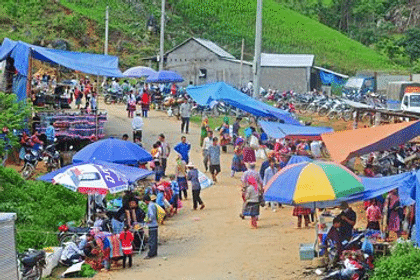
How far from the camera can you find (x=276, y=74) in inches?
2168

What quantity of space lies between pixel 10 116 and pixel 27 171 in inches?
84.4

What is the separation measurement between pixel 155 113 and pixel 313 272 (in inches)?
924

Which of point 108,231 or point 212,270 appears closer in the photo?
point 212,270

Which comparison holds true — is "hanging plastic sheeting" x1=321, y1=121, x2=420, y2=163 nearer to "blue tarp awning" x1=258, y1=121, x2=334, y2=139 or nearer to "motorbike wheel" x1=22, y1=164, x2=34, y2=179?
"blue tarp awning" x1=258, y1=121, x2=334, y2=139

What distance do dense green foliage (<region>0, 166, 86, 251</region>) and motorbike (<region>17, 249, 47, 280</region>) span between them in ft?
6.57

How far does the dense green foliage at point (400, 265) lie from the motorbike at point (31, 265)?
5.48m

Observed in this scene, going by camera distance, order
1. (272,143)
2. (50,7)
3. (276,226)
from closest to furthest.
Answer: (276,226) < (272,143) < (50,7)

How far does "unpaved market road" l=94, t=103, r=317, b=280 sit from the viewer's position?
591 inches

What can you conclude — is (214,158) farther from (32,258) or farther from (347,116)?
(347,116)

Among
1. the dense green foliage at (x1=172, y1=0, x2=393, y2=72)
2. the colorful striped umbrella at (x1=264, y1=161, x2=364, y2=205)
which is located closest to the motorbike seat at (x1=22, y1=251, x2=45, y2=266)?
the colorful striped umbrella at (x1=264, y1=161, x2=364, y2=205)

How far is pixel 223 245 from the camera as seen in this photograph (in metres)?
17.0

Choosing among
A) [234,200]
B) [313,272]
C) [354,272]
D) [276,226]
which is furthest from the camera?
[234,200]

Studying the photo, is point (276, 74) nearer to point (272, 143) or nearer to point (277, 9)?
point (277, 9)

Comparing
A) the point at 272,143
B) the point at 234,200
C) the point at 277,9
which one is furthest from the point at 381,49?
the point at 234,200
